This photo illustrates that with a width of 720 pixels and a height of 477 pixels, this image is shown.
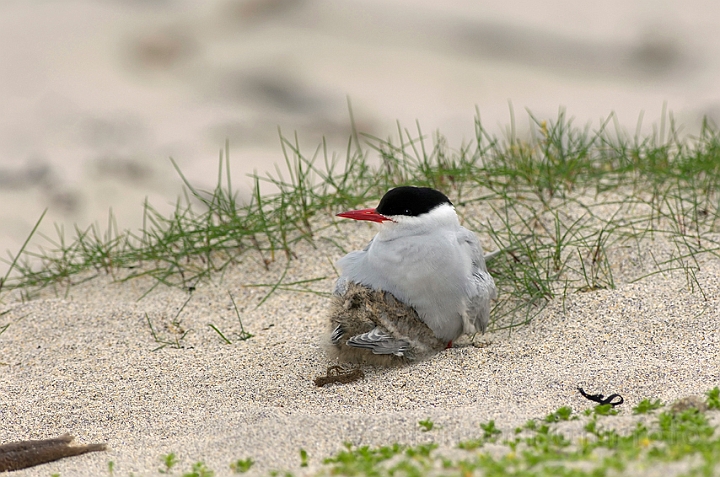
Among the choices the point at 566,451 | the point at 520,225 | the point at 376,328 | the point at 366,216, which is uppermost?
the point at 366,216

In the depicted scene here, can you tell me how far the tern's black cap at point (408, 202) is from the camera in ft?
11.4

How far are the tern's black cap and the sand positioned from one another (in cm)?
58

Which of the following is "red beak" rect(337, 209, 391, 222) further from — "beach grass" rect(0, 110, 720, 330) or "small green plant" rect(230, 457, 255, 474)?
"small green plant" rect(230, 457, 255, 474)

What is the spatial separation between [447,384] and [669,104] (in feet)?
22.2

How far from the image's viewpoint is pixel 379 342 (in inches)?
134

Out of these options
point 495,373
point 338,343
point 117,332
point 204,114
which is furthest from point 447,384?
point 204,114

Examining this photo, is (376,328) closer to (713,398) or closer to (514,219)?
Answer: (713,398)

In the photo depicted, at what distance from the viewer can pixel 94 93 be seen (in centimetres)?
902

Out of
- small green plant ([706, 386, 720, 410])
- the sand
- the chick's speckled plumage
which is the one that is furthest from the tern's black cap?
small green plant ([706, 386, 720, 410])

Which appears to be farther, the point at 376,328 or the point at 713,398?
the point at 376,328

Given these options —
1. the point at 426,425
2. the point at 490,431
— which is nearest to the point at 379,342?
the point at 426,425

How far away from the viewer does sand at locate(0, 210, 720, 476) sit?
2855mm

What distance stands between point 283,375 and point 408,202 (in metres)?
0.84

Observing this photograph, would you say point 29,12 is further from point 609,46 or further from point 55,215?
point 609,46
